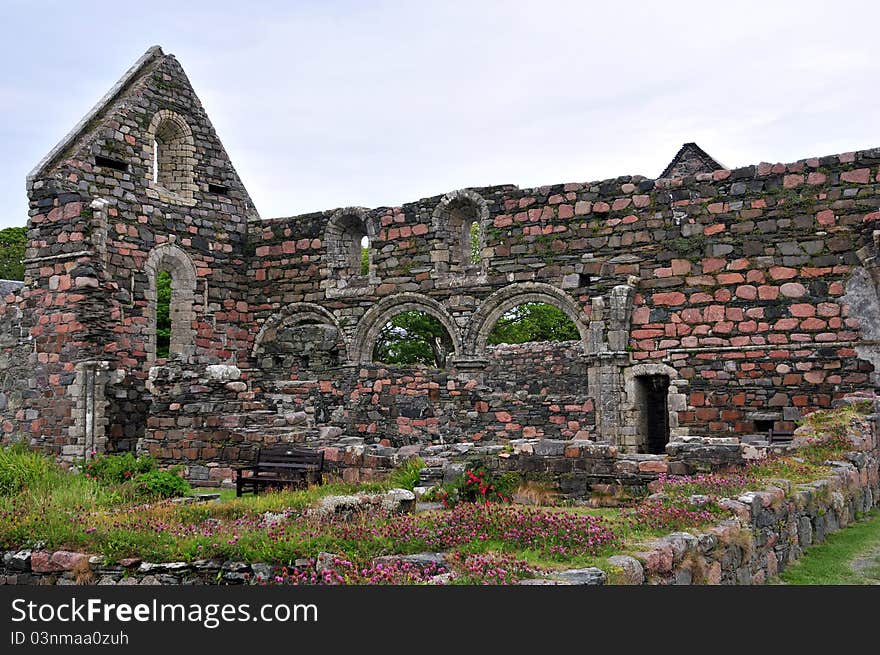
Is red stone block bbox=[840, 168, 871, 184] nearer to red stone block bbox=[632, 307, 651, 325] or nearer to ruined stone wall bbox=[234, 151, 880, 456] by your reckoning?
ruined stone wall bbox=[234, 151, 880, 456]

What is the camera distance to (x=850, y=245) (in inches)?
642

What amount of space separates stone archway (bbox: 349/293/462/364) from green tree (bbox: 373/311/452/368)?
53.7ft

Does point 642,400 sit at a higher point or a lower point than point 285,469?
higher

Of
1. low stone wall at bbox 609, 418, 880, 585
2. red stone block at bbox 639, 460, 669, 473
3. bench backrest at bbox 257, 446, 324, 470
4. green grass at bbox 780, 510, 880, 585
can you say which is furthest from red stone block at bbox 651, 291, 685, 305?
bench backrest at bbox 257, 446, 324, 470

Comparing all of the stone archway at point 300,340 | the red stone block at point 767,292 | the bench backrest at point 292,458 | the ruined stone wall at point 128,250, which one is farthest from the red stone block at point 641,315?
the ruined stone wall at point 128,250

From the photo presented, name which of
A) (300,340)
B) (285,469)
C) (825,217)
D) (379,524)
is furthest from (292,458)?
(825,217)

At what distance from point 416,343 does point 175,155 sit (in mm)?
17770

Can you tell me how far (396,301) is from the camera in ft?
67.7

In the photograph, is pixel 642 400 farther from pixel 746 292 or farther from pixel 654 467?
pixel 654 467

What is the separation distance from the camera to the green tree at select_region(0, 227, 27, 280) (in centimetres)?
4262

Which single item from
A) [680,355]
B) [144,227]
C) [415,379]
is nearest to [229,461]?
[415,379]

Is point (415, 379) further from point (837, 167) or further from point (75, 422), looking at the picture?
point (837, 167)

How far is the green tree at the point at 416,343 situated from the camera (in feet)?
123

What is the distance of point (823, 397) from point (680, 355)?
2609mm
